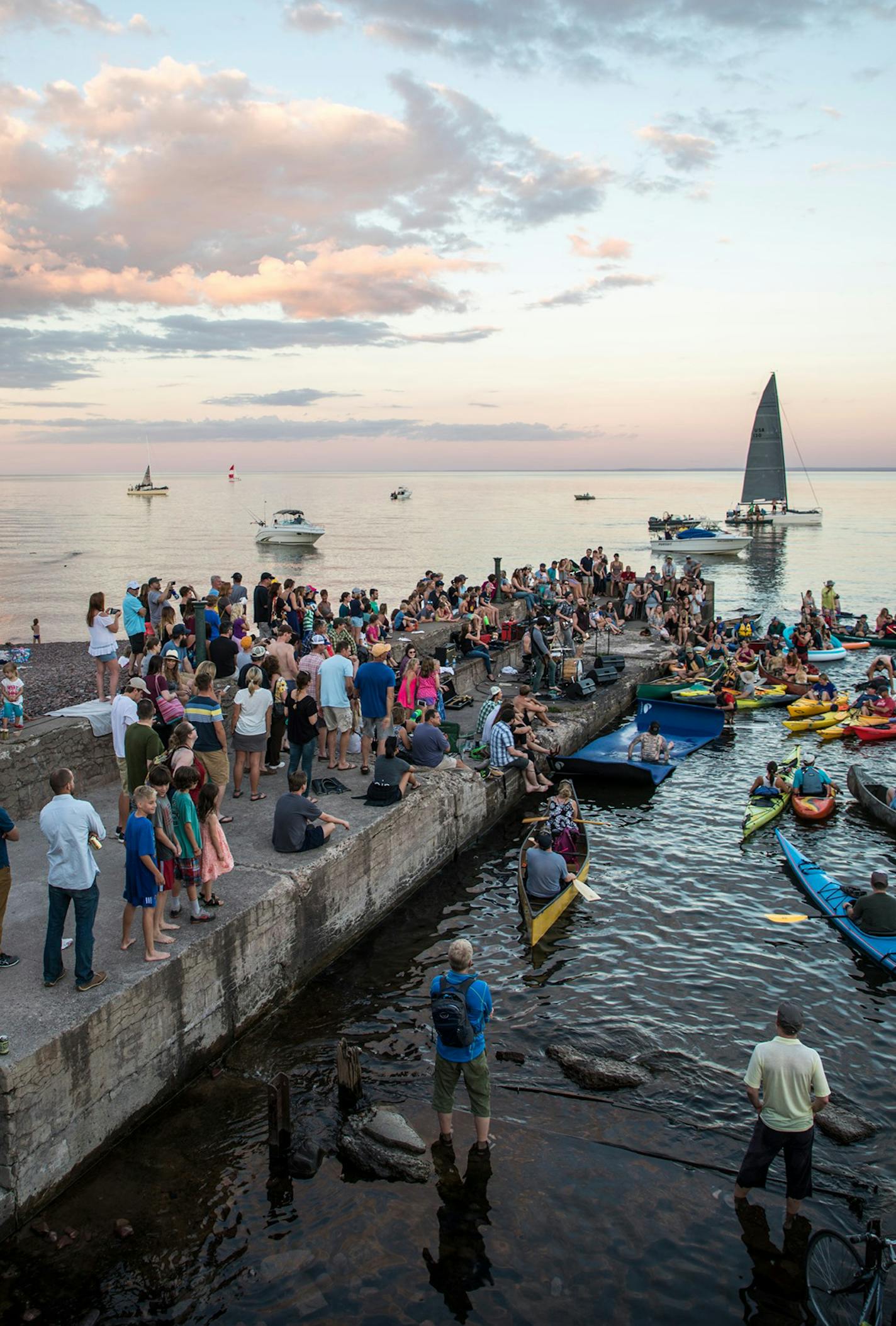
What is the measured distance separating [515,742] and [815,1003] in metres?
7.61

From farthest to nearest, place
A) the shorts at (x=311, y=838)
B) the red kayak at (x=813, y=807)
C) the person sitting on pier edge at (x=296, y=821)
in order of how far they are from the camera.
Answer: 1. the red kayak at (x=813, y=807)
2. the shorts at (x=311, y=838)
3. the person sitting on pier edge at (x=296, y=821)

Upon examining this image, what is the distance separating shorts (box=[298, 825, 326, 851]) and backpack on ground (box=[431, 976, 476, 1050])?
11.5ft

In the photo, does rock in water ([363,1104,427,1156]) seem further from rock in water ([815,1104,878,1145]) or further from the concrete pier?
rock in water ([815,1104,878,1145])

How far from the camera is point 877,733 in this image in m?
20.9

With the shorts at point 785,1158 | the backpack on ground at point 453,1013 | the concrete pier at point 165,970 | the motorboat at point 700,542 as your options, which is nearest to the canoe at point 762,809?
the concrete pier at point 165,970

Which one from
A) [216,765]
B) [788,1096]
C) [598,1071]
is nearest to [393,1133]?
[598,1071]

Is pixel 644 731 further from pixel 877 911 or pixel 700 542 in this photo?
pixel 700 542

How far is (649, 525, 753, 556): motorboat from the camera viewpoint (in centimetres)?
7456

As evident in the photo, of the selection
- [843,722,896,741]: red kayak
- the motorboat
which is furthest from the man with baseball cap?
the motorboat

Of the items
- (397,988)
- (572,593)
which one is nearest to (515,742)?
(397,988)

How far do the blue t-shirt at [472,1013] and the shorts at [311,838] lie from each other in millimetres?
3490

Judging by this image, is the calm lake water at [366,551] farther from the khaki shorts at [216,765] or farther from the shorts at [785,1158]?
the shorts at [785,1158]

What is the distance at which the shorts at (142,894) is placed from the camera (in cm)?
757

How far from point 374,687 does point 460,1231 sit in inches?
303
